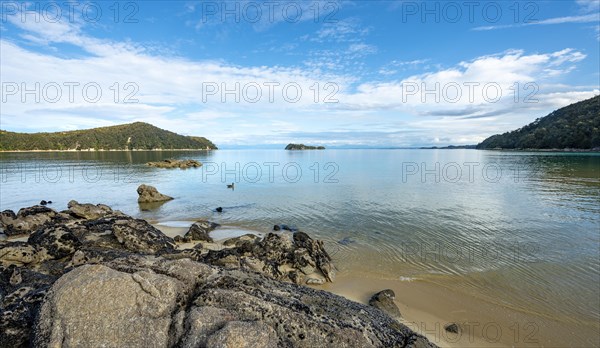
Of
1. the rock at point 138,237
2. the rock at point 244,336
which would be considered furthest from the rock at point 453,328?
the rock at point 138,237

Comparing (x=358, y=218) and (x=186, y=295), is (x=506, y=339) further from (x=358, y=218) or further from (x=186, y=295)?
(x=358, y=218)

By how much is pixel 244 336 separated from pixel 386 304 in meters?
7.75

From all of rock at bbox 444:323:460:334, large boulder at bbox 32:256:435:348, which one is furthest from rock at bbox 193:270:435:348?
rock at bbox 444:323:460:334

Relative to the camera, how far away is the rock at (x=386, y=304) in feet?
34.1

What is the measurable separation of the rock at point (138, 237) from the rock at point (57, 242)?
5.44ft

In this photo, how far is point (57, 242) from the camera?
467 inches

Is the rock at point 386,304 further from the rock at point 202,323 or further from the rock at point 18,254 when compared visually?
the rock at point 18,254

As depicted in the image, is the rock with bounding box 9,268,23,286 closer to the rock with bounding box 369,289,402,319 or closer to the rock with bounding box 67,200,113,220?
the rock with bounding box 369,289,402,319

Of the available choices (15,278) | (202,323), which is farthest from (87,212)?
(202,323)

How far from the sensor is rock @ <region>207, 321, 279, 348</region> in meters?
4.43

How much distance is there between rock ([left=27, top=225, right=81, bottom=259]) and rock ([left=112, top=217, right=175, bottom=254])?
166cm

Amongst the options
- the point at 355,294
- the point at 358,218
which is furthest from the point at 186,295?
the point at 358,218

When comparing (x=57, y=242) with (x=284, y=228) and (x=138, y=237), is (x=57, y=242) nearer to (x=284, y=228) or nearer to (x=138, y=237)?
(x=138, y=237)

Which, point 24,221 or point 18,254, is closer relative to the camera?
point 18,254
